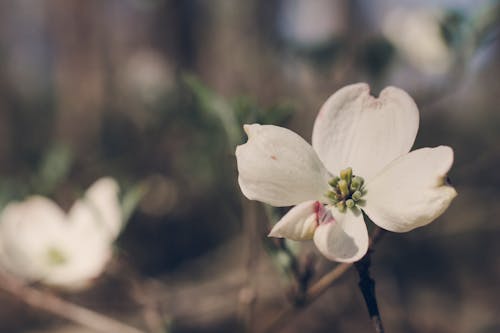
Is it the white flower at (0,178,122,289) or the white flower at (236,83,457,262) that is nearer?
the white flower at (236,83,457,262)

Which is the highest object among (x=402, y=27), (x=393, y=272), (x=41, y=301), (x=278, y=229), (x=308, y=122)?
(x=308, y=122)

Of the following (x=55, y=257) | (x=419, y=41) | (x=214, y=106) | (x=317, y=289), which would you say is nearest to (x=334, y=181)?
(x=317, y=289)

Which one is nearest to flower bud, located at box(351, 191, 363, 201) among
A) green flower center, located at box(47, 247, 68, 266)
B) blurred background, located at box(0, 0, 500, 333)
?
blurred background, located at box(0, 0, 500, 333)

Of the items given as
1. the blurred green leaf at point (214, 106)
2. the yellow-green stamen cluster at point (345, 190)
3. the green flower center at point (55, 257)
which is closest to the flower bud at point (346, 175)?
the yellow-green stamen cluster at point (345, 190)

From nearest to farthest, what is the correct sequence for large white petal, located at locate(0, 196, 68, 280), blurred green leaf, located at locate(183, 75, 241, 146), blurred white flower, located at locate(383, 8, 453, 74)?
blurred green leaf, located at locate(183, 75, 241, 146)
large white petal, located at locate(0, 196, 68, 280)
blurred white flower, located at locate(383, 8, 453, 74)

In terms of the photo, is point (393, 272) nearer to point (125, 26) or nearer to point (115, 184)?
point (115, 184)

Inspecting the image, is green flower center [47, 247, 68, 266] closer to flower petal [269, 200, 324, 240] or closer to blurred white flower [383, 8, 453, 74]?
flower petal [269, 200, 324, 240]

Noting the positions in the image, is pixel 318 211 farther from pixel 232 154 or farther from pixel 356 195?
pixel 232 154

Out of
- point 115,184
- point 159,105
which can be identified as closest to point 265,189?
point 115,184

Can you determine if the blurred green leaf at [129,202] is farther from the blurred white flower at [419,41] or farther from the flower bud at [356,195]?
the blurred white flower at [419,41]
